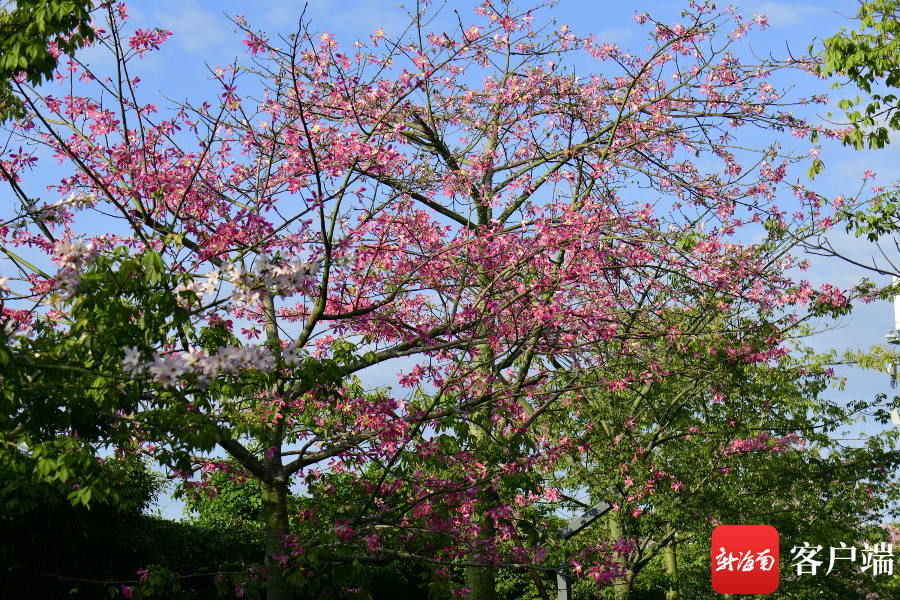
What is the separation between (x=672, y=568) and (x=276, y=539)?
15847 mm

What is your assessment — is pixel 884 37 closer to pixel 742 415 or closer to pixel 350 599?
pixel 742 415

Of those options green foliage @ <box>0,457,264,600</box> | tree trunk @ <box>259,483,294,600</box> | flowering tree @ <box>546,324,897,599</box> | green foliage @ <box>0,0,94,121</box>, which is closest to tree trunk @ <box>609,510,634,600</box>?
flowering tree @ <box>546,324,897,599</box>

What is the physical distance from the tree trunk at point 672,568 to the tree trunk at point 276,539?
11.8 metres

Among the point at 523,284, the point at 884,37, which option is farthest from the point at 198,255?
the point at 884,37

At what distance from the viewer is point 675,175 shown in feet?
38.8

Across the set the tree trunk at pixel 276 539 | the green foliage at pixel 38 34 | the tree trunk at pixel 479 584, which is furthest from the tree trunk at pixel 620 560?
the green foliage at pixel 38 34

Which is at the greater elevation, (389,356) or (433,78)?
(433,78)

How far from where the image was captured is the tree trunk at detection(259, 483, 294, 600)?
8773mm

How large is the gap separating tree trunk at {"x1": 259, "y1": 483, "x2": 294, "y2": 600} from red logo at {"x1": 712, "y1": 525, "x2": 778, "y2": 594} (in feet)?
29.6

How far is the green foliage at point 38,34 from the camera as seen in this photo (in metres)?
5.89

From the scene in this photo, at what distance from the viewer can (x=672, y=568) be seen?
21.6 m

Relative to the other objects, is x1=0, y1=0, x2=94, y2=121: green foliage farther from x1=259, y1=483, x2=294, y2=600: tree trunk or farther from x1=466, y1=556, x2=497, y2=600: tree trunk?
x1=466, y1=556, x2=497, y2=600: tree trunk

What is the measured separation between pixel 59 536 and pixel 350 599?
14.8 feet
